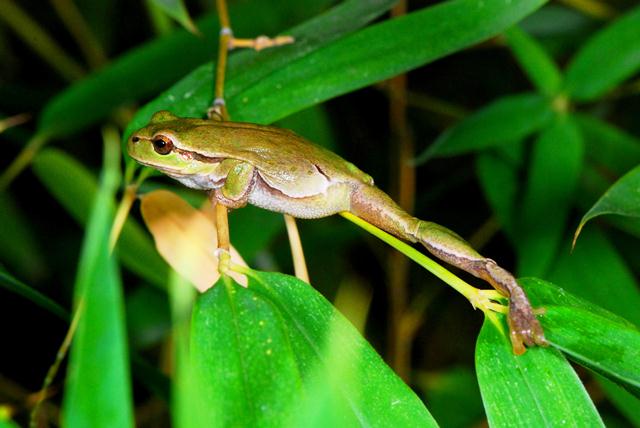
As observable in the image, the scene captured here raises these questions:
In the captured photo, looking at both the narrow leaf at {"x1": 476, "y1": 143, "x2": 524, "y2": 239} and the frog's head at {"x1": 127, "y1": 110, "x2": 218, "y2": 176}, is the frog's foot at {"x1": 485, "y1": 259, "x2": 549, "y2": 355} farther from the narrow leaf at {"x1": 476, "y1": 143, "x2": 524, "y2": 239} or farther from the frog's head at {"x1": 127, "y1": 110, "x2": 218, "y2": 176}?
the narrow leaf at {"x1": 476, "y1": 143, "x2": 524, "y2": 239}

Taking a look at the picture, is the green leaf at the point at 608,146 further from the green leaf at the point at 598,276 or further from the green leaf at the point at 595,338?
the green leaf at the point at 595,338

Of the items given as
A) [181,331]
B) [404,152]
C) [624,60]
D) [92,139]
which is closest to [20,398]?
[92,139]

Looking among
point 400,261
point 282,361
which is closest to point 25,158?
point 400,261

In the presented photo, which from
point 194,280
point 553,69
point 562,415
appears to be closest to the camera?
point 562,415

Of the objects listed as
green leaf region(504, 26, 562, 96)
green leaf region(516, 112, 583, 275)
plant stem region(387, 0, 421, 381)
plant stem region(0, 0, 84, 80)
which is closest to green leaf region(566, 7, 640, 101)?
green leaf region(504, 26, 562, 96)

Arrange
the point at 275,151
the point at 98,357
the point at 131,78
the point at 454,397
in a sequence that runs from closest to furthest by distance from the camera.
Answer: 1. the point at 98,357
2. the point at 275,151
3. the point at 131,78
4. the point at 454,397

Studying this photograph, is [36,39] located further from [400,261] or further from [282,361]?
[282,361]

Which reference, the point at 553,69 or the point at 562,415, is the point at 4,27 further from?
the point at 562,415

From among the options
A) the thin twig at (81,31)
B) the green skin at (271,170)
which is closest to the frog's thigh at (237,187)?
the green skin at (271,170)
